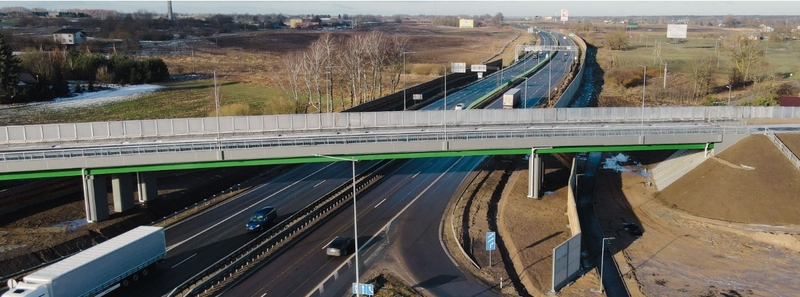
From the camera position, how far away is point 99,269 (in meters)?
31.8

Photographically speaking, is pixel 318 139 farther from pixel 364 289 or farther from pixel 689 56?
pixel 689 56

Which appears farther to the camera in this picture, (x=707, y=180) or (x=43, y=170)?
(x=707, y=180)

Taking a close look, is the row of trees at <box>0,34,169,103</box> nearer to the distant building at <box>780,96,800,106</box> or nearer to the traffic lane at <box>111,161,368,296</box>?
the traffic lane at <box>111,161,368,296</box>

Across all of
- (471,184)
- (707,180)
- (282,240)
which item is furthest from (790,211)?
(282,240)

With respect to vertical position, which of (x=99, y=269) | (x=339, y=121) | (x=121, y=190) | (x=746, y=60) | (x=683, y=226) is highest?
(x=746, y=60)

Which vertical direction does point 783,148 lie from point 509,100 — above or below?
below

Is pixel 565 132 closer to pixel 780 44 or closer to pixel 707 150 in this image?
pixel 707 150

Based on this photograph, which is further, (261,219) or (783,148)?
(783,148)

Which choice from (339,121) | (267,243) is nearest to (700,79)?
(339,121)

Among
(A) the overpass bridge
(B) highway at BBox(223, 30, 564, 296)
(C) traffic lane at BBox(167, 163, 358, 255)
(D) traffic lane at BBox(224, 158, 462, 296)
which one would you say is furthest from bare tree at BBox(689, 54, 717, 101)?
(C) traffic lane at BBox(167, 163, 358, 255)

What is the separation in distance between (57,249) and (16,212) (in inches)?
366

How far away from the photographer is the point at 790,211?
47938 millimetres

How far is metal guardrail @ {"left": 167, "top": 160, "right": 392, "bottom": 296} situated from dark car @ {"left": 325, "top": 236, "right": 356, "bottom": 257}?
11.1ft

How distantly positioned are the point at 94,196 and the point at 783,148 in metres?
54.8
